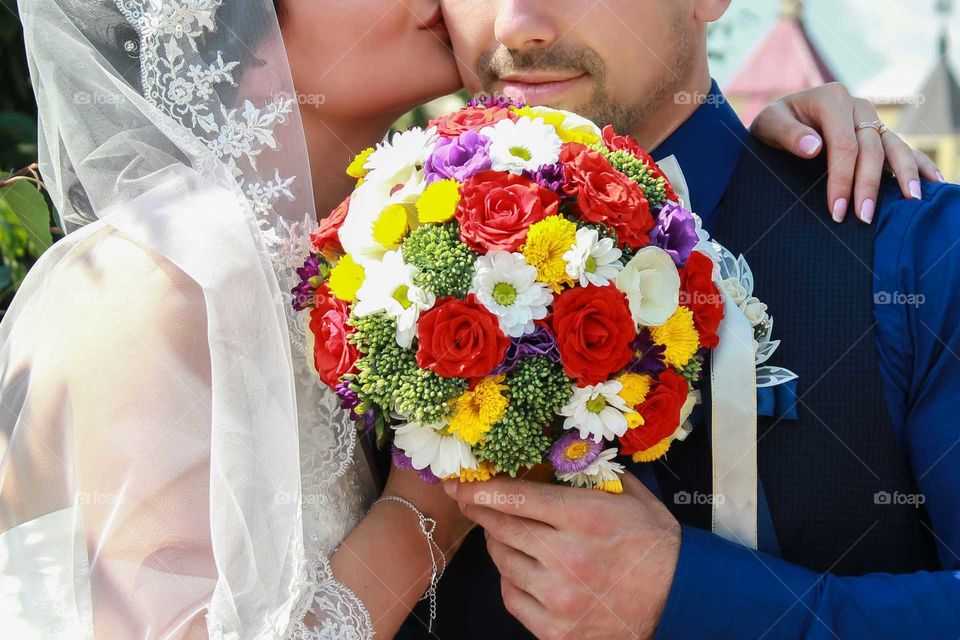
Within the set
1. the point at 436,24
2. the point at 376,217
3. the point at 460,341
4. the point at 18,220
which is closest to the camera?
the point at 460,341

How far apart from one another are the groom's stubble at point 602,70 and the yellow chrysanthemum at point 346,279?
3.11 feet

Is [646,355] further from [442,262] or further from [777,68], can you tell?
[777,68]

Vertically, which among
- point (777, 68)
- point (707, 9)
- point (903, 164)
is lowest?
point (903, 164)

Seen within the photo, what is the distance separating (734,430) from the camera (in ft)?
8.02

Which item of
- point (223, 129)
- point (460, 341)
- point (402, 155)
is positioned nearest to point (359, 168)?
point (402, 155)

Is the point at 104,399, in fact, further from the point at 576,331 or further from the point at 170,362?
the point at 576,331

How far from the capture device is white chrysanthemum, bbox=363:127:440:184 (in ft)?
7.55

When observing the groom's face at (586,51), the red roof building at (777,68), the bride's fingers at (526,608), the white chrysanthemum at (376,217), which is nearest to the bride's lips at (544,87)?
the groom's face at (586,51)

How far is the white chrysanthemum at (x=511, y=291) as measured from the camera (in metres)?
2.06

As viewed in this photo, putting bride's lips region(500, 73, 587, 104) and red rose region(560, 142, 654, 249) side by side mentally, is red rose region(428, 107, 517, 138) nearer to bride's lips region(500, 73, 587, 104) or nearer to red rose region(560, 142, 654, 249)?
red rose region(560, 142, 654, 249)

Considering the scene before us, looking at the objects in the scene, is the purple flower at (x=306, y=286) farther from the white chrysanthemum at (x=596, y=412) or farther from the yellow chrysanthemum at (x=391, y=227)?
the white chrysanthemum at (x=596, y=412)

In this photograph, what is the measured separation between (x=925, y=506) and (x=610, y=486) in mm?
837

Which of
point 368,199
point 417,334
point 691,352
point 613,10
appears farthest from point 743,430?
point 613,10

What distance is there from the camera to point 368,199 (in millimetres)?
2285
